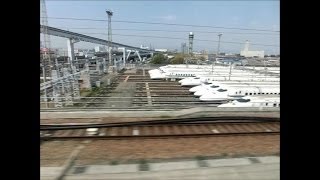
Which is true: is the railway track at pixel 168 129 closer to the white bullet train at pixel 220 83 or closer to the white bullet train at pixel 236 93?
the white bullet train at pixel 236 93

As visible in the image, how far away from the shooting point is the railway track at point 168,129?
17.8 feet

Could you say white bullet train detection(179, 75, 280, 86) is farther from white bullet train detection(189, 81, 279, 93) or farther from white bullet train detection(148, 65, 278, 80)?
white bullet train detection(189, 81, 279, 93)

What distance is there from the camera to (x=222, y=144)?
16.2 feet

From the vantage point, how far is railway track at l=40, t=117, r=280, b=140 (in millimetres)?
5426

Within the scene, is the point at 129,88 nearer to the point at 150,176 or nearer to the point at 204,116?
the point at 204,116

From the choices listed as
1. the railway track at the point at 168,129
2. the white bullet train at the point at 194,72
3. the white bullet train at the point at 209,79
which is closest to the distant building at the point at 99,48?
the white bullet train at the point at 194,72

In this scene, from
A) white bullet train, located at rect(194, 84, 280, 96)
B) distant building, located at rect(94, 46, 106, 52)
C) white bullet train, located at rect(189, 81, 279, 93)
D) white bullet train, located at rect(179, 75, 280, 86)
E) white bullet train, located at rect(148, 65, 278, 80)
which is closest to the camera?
distant building, located at rect(94, 46, 106, 52)

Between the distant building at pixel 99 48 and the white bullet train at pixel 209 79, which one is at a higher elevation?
the distant building at pixel 99 48

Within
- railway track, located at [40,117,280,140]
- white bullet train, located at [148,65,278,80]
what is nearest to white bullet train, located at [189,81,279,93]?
white bullet train, located at [148,65,278,80]

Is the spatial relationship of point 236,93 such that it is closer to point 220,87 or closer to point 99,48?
point 220,87

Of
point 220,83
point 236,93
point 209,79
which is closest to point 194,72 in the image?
point 209,79
